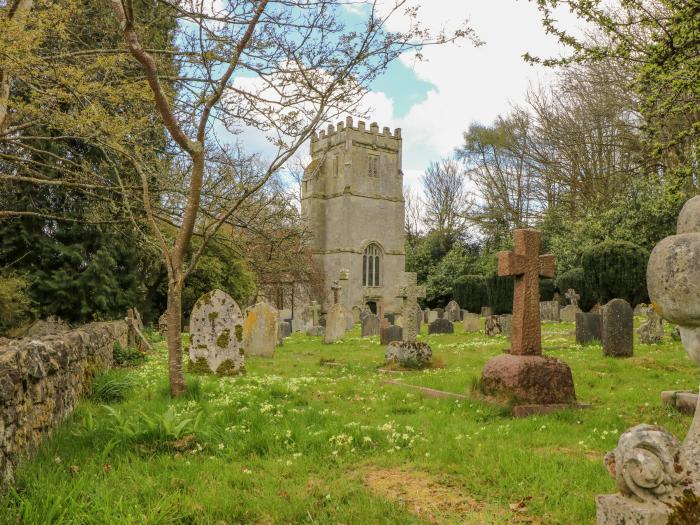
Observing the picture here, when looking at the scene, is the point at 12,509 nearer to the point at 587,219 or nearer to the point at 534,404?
the point at 534,404

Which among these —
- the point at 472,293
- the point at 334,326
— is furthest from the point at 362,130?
the point at 334,326

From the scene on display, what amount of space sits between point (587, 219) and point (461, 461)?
68.9 ft

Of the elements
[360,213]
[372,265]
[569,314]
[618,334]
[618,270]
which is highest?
[360,213]

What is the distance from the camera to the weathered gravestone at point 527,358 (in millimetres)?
6285

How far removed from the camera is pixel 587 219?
23.0 m

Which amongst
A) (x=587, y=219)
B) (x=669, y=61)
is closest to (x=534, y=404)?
(x=669, y=61)

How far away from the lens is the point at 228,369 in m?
9.79

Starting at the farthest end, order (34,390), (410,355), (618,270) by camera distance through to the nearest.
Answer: (618,270)
(410,355)
(34,390)

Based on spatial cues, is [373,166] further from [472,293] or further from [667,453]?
[667,453]

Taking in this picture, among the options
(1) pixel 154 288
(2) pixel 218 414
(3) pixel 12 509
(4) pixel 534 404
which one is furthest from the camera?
(1) pixel 154 288

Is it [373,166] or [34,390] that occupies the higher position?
[373,166]

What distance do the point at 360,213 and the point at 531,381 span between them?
1497 inches

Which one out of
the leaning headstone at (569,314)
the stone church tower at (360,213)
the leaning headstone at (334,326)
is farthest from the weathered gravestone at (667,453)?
the stone church tower at (360,213)

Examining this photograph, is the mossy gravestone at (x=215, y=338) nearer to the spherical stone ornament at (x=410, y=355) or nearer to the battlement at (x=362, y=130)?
the spherical stone ornament at (x=410, y=355)
